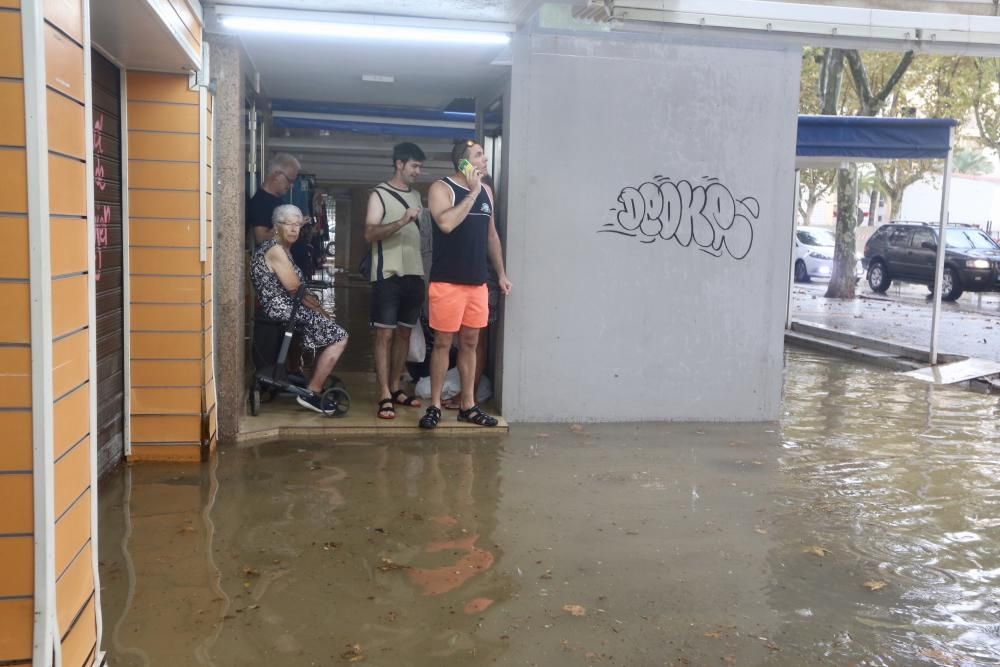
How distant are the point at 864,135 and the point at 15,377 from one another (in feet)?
29.7

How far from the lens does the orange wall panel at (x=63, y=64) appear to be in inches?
101

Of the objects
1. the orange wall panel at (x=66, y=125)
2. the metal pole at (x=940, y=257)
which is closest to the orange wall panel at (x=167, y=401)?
the orange wall panel at (x=66, y=125)

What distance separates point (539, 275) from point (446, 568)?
129 inches

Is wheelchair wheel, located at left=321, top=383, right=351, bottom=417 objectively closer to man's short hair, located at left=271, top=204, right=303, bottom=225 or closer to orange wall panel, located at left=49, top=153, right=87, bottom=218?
man's short hair, located at left=271, top=204, right=303, bottom=225

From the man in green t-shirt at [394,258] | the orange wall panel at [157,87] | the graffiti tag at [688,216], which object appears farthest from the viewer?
the graffiti tag at [688,216]

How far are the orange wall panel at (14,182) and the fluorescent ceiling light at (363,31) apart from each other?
3.88 metres

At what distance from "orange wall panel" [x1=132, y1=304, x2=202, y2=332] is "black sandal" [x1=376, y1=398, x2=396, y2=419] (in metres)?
1.58

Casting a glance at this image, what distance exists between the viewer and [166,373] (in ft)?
19.3

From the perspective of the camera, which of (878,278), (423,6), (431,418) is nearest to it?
(423,6)

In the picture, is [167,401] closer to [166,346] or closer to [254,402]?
[166,346]

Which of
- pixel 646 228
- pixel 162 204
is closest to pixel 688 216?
pixel 646 228

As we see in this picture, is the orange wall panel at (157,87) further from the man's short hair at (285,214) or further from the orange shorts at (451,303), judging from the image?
the orange shorts at (451,303)

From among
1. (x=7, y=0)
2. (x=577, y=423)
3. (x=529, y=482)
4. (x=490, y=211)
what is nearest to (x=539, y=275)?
(x=490, y=211)

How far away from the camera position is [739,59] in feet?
23.9
